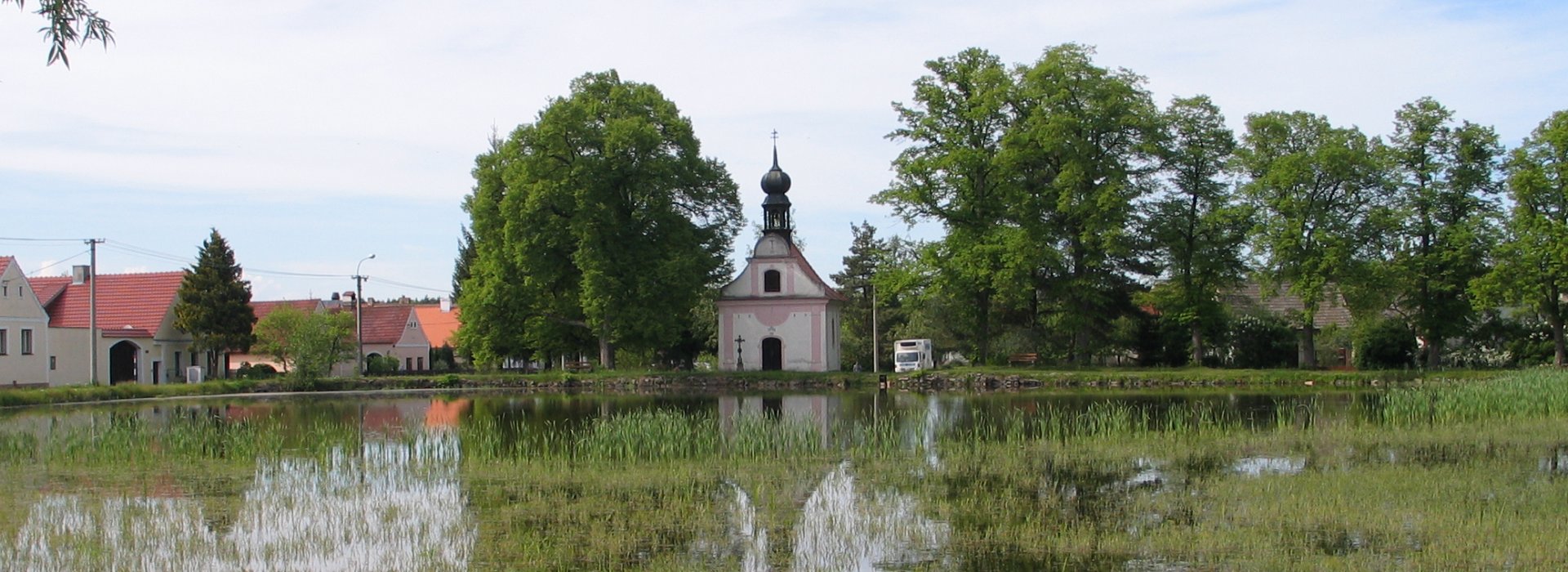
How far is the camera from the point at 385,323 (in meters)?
66.9

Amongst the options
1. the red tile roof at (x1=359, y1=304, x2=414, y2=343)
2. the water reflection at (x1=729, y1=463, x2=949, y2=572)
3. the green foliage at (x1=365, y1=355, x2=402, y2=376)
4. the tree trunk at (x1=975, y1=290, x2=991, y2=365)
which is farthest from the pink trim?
the water reflection at (x1=729, y1=463, x2=949, y2=572)

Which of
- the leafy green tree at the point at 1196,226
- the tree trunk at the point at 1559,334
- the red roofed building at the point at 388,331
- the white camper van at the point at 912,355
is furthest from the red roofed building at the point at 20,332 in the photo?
the tree trunk at the point at 1559,334

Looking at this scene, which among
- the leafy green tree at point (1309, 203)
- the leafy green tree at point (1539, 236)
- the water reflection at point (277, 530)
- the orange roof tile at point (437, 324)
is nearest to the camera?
the water reflection at point (277, 530)

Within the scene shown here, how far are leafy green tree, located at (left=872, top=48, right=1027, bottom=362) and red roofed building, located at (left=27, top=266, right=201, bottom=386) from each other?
27.8 meters

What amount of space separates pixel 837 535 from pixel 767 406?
21.5 metres

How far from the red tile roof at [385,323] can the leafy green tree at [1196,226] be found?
37.5m

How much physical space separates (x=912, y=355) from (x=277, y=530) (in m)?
39.7

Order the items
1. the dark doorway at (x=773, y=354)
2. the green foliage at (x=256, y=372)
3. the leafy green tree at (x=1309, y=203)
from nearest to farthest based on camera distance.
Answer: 1. the leafy green tree at (x=1309, y=203)
2. the green foliage at (x=256, y=372)
3. the dark doorway at (x=773, y=354)

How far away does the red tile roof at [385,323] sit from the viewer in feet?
217

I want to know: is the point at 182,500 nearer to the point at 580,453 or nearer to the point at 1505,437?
→ the point at 580,453

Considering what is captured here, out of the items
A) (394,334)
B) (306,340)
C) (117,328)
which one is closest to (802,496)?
(306,340)

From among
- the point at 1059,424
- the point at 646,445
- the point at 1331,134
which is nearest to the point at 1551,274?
the point at 1331,134

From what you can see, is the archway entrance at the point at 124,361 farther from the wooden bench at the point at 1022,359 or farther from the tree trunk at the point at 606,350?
the wooden bench at the point at 1022,359

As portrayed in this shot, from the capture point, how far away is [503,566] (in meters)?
10.1
